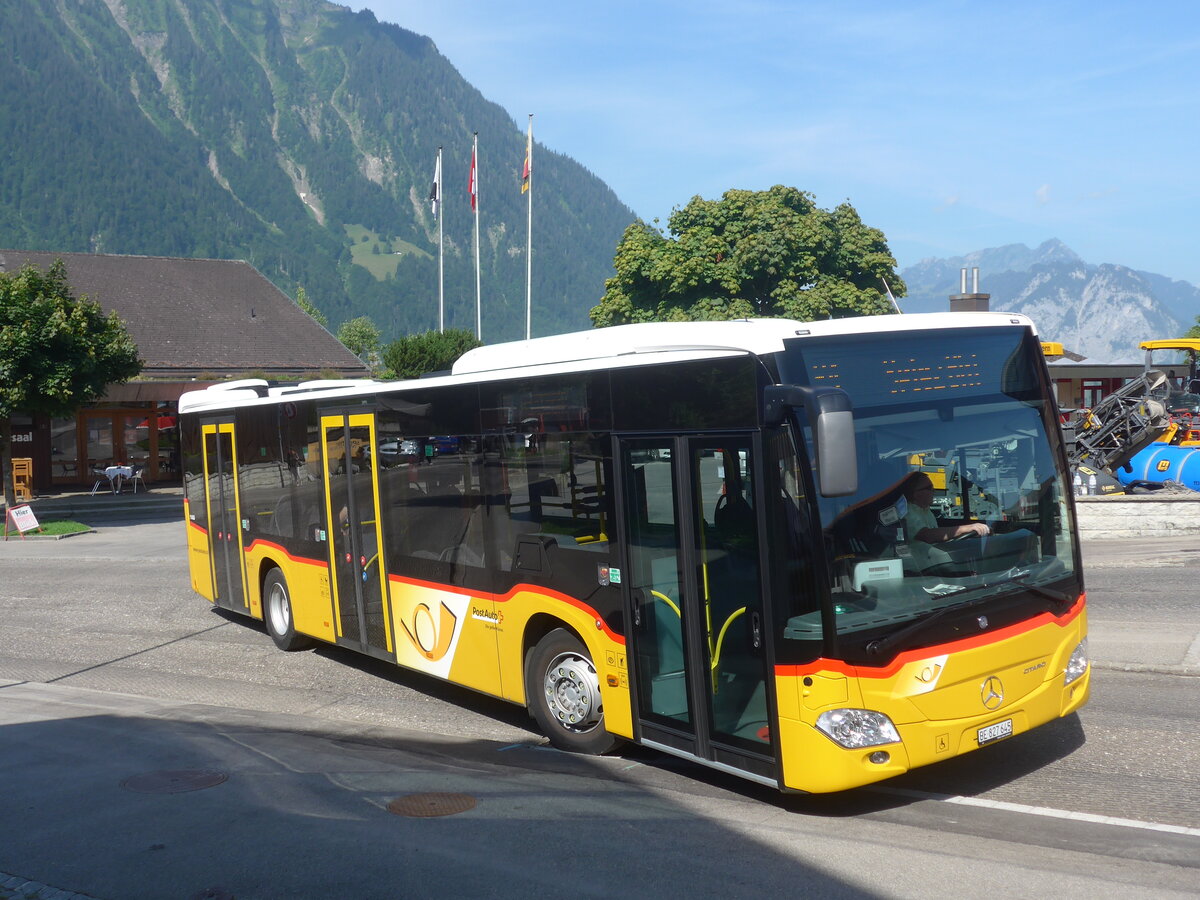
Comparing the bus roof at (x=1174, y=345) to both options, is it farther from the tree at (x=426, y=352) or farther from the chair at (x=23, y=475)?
the tree at (x=426, y=352)

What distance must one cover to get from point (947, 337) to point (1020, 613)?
1.69m

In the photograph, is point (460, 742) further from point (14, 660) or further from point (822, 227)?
point (822, 227)

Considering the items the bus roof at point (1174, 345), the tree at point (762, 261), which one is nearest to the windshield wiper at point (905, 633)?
the bus roof at point (1174, 345)

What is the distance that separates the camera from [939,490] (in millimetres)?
6297

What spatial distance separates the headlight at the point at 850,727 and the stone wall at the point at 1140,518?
14753 millimetres

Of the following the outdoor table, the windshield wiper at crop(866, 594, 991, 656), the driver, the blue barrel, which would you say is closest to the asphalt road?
the windshield wiper at crop(866, 594, 991, 656)

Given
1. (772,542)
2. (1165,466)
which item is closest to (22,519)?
(772,542)

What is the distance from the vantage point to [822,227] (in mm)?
34844

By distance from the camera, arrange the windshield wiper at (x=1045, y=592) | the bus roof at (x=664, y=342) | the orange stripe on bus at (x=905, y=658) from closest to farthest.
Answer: the orange stripe on bus at (x=905, y=658), the bus roof at (x=664, y=342), the windshield wiper at (x=1045, y=592)

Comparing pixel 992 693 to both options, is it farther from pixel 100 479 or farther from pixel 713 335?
pixel 100 479

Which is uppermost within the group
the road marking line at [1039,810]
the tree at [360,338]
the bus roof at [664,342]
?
the tree at [360,338]

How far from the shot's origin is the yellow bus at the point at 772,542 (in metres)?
5.94

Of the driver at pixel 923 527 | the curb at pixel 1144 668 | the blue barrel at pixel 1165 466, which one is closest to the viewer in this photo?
the driver at pixel 923 527

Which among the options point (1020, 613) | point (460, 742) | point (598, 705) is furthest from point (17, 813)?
point (1020, 613)
